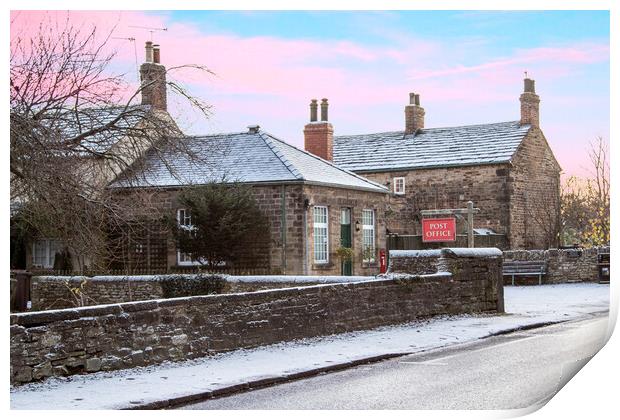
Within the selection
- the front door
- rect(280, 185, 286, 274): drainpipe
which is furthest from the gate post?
the front door

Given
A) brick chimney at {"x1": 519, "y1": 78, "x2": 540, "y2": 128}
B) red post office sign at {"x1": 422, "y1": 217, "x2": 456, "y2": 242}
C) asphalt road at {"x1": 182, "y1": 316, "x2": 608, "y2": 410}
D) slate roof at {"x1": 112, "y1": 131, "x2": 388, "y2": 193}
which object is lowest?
asphalt road at {"x1": 182, "y1": 316, "x2": 608, "y2": 410}

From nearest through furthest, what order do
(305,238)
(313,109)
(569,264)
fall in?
(305,238), (569,264), (313,109)

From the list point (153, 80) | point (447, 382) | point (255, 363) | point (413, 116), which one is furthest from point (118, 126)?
point (413, 116)

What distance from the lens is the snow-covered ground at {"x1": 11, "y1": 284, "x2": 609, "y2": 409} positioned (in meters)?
10.1

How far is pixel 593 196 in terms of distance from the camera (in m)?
33.2

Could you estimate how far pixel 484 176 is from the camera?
36906mm

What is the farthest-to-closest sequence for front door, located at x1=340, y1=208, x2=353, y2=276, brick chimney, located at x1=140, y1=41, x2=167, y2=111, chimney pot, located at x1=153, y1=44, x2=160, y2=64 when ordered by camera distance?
1. front door, located at x1=340, y1=208, x2=353, y2=276
2. chimney pot, located at x1=153, y1=44, x2=160, y2=64
3. brick chimney, located at x1=140, y1=41, x2=167, y2=111

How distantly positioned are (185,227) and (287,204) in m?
2.89

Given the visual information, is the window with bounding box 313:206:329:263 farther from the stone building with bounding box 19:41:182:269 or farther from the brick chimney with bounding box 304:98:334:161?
the stone building with bounding box 19:41:182:269

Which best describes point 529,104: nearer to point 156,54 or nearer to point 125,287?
point 125,287

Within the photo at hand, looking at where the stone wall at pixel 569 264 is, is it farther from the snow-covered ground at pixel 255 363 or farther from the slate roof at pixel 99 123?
the slate roof at pixel 99 123

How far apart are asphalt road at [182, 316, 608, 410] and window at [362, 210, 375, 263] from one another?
1562 centimetres

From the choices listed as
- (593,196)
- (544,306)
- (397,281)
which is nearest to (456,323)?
(397,281)
